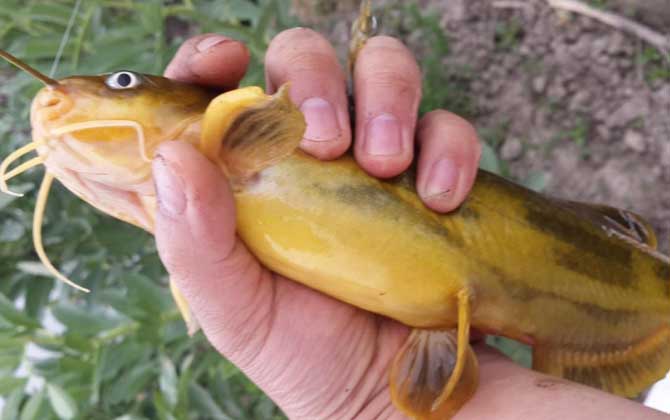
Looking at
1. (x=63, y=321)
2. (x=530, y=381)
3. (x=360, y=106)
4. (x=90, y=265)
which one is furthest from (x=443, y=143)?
(x=90, y=265)

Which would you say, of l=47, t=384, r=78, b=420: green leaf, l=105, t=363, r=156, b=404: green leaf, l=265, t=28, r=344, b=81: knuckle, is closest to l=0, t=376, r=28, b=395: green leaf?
l=47, t=384, r=78, b=420: green leaf

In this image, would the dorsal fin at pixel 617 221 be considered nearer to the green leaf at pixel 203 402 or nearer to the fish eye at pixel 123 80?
the fish eye at pixel 123 80

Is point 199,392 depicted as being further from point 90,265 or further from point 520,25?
point 520,25

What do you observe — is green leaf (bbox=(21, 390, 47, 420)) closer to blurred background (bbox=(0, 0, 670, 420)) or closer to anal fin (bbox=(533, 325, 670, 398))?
blurred background (bbox=(0, 0, 670, 420))

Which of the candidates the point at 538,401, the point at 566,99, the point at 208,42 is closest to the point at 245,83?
the point at 208,42

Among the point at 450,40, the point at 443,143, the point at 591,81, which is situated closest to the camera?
the point at 443,143

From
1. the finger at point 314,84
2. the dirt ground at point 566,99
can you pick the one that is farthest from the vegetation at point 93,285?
the dirt ground at point 566,99
